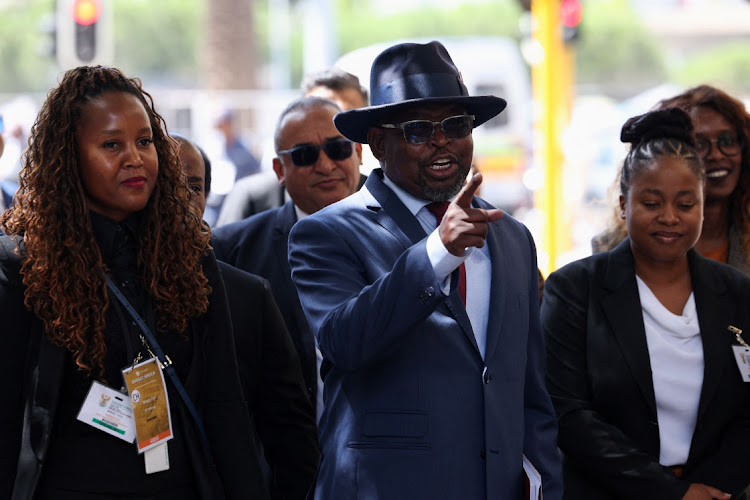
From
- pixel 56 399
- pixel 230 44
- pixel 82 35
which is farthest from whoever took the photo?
pixel 230 44

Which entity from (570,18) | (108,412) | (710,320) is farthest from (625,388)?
(570,18)

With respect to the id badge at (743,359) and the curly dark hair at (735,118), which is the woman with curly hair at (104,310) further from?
the curly dark hair at (735,118)

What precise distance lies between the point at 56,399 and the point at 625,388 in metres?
2.02

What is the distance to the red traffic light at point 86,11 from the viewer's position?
9.91 metres

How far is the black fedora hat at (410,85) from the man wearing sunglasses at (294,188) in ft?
4.94

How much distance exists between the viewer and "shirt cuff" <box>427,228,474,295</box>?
9.86ft

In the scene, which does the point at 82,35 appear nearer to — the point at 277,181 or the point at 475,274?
the point at 277,181

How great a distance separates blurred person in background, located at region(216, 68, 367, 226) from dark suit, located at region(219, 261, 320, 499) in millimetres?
2463

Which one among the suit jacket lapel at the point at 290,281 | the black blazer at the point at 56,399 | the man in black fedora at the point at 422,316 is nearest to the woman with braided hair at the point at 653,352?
the man in black fedora at the point at 422,316

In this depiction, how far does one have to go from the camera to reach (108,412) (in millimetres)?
3246

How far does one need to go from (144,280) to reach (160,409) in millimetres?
422

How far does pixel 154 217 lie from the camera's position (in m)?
3.59

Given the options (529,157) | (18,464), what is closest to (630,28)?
(529,157)

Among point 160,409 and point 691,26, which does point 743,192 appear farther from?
point 691,26
